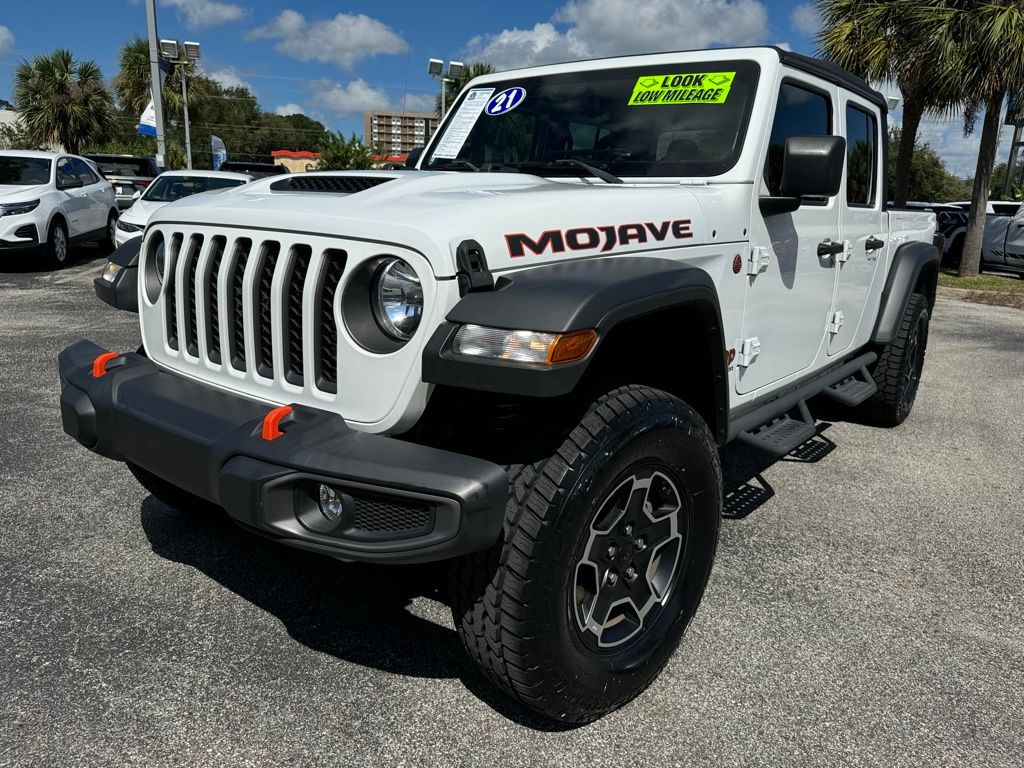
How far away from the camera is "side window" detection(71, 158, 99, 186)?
12.8 m

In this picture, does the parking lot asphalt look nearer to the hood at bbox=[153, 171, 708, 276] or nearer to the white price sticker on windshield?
the hood at bbox=[153, 171, 708, 276]

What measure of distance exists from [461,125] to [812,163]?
164cm

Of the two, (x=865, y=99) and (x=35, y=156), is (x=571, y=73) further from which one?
(x=35, y=156)

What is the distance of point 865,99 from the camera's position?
4133mm

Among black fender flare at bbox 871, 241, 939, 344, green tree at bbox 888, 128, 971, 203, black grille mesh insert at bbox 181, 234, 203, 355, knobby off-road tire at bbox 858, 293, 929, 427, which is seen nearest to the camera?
black grille mesh insert at bbox 181, 234, 203, 355

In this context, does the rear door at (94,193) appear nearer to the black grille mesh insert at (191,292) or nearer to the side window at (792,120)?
the black grille mesh insert at (191,292)

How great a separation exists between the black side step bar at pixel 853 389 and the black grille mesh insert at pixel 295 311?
2.60 metres

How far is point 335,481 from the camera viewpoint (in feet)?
5.90

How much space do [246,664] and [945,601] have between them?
8.00 feet

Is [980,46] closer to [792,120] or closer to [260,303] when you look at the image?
[792,120]

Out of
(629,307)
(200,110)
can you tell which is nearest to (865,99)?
(629,307)

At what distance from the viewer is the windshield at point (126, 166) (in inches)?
705

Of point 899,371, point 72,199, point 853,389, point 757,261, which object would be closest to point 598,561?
point 757,261

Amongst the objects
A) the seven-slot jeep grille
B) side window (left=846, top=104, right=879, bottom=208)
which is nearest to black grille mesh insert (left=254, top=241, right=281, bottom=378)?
the seven-slot jeep grille
